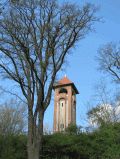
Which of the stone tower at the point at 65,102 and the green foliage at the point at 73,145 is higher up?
the stone tower at the point at 65,102

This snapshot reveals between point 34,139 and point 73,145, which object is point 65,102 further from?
point 34,139

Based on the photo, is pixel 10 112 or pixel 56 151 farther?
pixel 10 112

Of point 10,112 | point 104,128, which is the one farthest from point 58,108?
point 104,128

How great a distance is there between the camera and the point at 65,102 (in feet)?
232

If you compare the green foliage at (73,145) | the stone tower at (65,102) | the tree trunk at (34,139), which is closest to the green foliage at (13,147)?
the green foliage at (73,145)

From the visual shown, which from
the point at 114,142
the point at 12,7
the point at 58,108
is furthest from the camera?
the point at 58,108

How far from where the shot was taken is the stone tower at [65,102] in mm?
68244

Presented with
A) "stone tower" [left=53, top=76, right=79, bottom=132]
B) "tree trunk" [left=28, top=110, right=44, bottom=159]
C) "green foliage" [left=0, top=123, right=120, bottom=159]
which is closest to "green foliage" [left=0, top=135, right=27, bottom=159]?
"green foliage" [left=0, top=123, right=120, bottom=159]

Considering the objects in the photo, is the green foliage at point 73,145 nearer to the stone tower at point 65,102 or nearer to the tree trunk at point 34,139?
the tree trunk at point 34,139

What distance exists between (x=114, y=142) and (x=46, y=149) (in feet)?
12.3

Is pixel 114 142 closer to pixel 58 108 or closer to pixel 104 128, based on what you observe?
pixel 104 128

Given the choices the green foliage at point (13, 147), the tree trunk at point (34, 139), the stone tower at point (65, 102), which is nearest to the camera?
the tree trunk at point (34, 139)

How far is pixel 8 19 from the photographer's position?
17.5m

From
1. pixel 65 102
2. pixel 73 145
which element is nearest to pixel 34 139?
pixel 73 145
